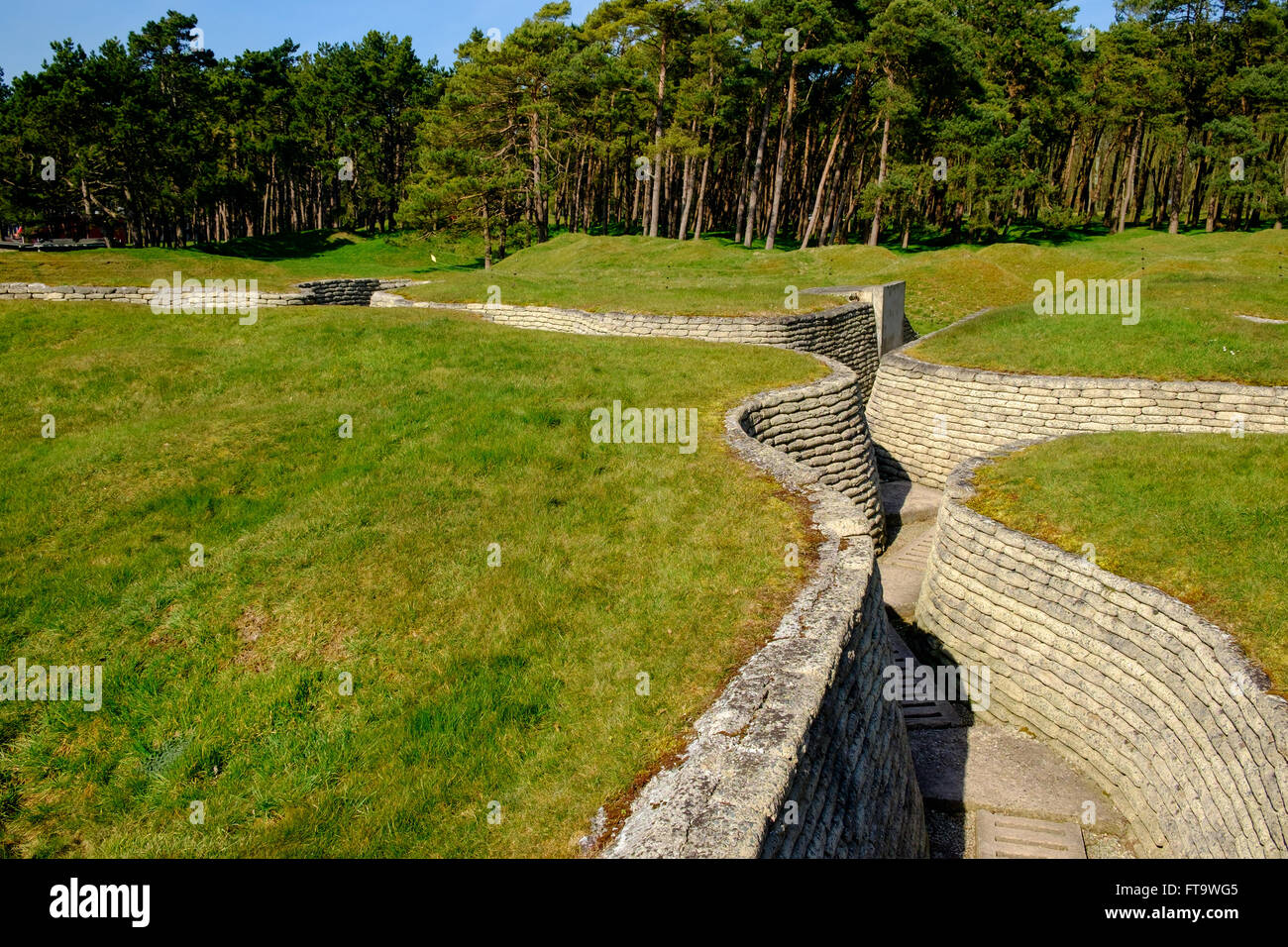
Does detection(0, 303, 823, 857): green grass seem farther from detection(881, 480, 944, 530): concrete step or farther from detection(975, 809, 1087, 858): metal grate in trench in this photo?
detection(881, 480, 944, 530): concrete step

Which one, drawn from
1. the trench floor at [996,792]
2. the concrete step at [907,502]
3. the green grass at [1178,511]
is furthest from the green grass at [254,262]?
the trench floor at [996,792]

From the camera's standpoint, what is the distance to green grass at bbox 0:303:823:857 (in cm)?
534

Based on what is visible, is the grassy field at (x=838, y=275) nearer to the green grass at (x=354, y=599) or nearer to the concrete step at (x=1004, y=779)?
the green grass at (x=354, y=599)

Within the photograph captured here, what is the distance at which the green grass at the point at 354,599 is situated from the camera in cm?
534

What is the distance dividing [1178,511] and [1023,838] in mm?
4715

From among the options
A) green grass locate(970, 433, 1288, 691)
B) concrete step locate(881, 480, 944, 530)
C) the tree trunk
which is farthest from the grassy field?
green grass locate(970, 433, 1288, 691)

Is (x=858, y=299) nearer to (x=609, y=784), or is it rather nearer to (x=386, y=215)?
(x=609, y=784)

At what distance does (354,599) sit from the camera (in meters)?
7.57

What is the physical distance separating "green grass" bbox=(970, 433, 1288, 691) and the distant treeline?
1188 inches

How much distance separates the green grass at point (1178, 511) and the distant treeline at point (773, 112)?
99.0 ft

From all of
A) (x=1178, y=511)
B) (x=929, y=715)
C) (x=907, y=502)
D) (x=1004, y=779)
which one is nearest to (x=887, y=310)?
(x=907, y=502)

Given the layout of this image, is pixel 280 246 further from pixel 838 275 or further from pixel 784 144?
pixel 838 275
